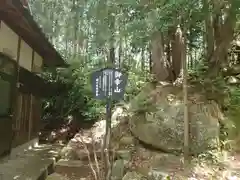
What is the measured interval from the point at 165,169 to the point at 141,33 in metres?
2.36

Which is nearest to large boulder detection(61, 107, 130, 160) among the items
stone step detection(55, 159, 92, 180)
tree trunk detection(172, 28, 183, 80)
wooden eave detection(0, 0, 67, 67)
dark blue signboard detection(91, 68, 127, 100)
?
stone step detection(55, 159, 92, 180)

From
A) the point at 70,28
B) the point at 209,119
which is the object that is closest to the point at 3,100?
the point at 209,119

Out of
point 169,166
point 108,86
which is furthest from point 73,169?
point 108,86

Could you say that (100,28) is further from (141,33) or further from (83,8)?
(141,33)

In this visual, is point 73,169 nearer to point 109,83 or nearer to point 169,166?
point 169,166

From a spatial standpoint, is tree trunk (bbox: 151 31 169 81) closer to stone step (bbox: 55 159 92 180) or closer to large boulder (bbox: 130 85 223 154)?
large boulder (bbox: 130 85 223 154)

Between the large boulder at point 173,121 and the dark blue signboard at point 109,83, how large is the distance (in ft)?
6.75

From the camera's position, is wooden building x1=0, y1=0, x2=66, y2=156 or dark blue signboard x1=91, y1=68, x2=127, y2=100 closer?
dark blue signboard x1=91, y1=68, x2=127, y2=100

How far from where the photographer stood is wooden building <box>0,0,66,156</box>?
5.39m

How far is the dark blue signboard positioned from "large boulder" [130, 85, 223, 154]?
206cm

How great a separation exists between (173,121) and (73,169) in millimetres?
2180

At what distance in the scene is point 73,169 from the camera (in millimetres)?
5859

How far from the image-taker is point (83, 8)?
8.88 metres

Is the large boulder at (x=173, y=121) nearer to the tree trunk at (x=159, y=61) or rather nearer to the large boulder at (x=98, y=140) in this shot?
the large boulder at (x=98, y=140)
